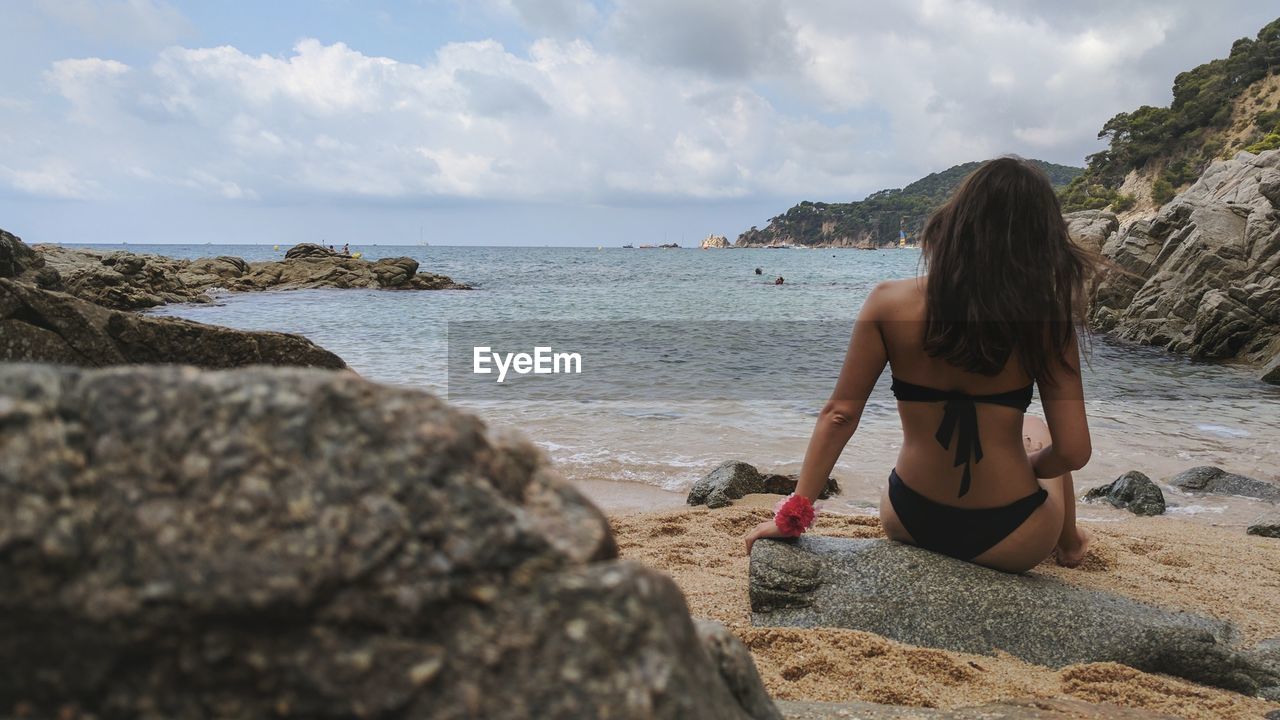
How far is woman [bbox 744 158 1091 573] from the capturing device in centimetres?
323

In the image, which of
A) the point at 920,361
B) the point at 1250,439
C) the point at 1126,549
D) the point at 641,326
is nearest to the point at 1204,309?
the point at 1250,439

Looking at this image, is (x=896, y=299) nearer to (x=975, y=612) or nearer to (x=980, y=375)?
(x=980, y=375)

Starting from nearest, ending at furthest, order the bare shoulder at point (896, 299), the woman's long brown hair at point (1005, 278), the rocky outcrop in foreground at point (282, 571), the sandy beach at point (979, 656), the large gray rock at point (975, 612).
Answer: the rocky outcrop in foreground at point (282, 571), the sandy beach at point (979, 656), the large gray rock at point (975, 612), the woman's long brown hair at point (1005, 278), the bare shoulder at point (896, 299)

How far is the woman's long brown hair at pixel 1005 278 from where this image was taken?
321 cm

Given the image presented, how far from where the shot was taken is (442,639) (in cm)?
109

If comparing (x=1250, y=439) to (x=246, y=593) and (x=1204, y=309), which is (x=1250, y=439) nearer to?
(x=1204, y=309)

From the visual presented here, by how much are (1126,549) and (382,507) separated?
16.1 feet

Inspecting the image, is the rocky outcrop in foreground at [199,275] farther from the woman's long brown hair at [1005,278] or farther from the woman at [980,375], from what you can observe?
the woman's long brown hair at [1005,278]

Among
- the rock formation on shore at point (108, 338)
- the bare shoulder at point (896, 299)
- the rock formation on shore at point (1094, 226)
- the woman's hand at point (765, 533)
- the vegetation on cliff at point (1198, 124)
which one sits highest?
the vegetation on cliff at point (1198, 124)

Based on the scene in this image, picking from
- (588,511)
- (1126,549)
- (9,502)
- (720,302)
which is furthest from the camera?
(720,302)

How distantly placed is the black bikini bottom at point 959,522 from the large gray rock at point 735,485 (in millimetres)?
2972

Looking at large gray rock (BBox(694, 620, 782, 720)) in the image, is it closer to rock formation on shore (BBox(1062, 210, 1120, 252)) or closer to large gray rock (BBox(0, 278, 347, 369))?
large gray rock (BBox(0, 278, 347, 369))

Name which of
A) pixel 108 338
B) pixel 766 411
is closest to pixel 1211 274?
pixel 766 411

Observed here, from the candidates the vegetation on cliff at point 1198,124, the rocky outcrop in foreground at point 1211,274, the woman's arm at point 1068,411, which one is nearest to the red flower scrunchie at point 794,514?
the woman's arm at point 1068,411
